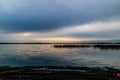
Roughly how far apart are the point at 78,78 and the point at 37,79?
11.6 feet

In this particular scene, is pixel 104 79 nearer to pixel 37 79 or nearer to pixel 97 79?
pixel 97 79

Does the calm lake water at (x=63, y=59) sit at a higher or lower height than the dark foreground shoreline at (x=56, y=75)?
lower

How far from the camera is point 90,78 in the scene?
19.1m

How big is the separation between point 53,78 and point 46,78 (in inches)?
23.7

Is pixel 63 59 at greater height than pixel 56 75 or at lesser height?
lesser

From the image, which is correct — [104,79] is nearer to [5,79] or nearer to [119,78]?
[119,78]

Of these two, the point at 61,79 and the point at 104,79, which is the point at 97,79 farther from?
the point at 61,79

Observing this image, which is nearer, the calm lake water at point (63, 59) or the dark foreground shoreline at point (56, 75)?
the dark foreground shoreline at point (56, 75)

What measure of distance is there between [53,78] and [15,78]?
328 centimetres

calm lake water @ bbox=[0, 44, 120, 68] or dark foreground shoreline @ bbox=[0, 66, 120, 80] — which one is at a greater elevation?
dark foreground shoreline @ bbox=[0, 66, 120, 80]

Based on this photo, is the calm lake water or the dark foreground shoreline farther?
the calm lake water

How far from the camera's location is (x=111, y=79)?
1839cm

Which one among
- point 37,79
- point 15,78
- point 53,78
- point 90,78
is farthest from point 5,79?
point 90,78

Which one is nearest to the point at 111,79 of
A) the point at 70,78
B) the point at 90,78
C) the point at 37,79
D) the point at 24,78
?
the point at 90,78
